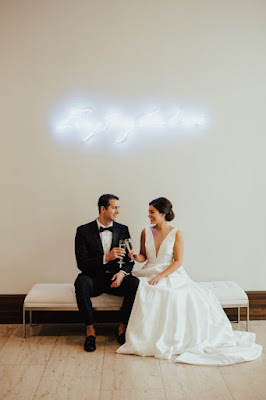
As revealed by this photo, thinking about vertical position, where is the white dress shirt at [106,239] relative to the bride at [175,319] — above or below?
above

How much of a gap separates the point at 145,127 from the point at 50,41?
124 cm

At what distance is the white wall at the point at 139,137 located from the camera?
15.3 ft

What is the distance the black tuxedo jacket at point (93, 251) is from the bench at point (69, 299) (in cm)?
23

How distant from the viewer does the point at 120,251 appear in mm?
4082

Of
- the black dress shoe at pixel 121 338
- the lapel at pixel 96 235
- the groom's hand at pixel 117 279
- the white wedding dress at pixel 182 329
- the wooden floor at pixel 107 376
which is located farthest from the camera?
the lapel at pixel 96 235

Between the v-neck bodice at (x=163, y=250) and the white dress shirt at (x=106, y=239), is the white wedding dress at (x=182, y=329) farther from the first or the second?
the white dress shirt at (x=106, y=239)

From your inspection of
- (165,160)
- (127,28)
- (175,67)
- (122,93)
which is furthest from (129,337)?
Answer: (127,28)

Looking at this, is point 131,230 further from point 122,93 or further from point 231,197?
point 122,93

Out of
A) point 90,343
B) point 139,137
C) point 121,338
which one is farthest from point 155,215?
point 90,343

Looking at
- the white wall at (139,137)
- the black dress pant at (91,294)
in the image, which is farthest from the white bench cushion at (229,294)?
the black dress pant at (91,294)

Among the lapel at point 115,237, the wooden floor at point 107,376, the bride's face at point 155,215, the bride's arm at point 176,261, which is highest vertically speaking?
the bride's face at point 155,215

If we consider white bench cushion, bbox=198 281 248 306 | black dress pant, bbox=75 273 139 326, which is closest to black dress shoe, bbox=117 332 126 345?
black dress pant, bbox=75 273 139 326

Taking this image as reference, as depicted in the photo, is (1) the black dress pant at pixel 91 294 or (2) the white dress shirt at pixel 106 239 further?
(2) the white dress shirt at pixel 106 239

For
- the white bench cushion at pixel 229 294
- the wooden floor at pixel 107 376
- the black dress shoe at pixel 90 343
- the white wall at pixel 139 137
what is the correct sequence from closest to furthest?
the wooden floor at pixel 107 376 < the black dress shoe at pixel 90 343 < the white bench cushion at pixel 229 294 < the white wall at pixel 139 137
